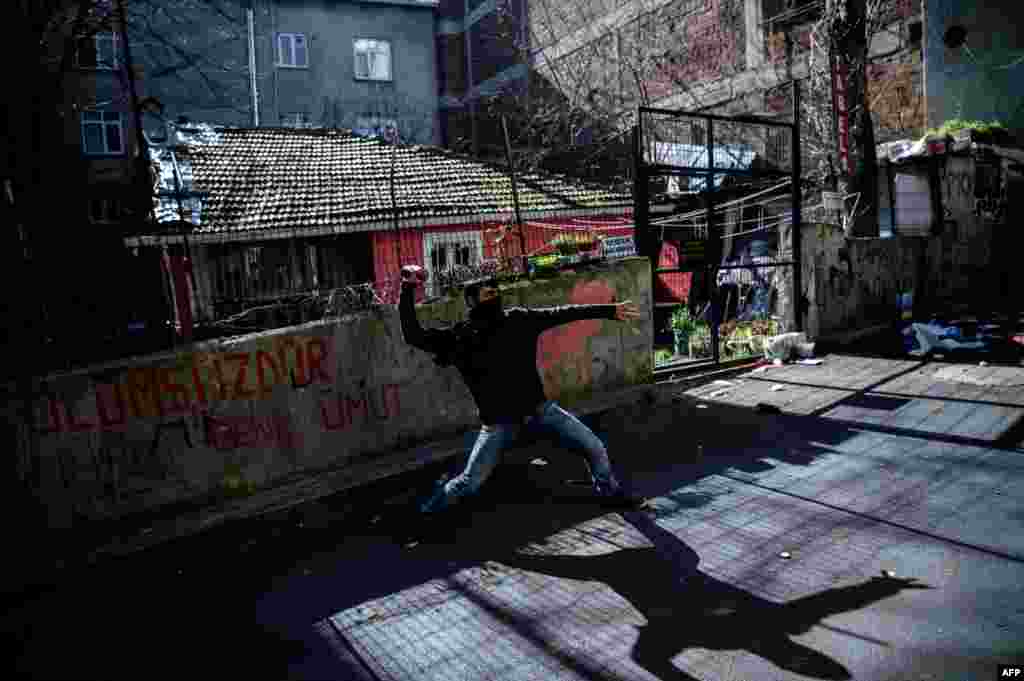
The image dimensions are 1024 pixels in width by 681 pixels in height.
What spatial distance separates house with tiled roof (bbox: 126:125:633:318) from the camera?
14.0 metres

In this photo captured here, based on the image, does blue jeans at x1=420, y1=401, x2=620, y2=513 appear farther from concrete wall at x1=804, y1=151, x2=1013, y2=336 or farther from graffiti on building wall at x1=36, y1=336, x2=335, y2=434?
concrete wall at x1=804, y1=151, x2=1013, y2=336

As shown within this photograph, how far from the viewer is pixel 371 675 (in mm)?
3012

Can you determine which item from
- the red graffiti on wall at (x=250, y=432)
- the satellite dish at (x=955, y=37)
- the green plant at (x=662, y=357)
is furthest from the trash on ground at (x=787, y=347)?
the satellite dish at (x=955, y=37)

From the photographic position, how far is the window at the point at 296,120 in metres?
26.9

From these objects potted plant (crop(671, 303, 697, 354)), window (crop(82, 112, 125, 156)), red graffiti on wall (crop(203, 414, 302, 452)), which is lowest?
red graffiti on wall (crop(203, 414, 302, 452))

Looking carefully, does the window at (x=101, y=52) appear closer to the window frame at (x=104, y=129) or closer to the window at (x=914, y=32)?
the window frame at (x=104, y=129)

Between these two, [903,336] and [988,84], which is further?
[988,84]

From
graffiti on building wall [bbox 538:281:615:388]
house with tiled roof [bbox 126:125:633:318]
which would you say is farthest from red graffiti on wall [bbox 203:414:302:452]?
house with tiled roof [bbox 126:125:633:318]

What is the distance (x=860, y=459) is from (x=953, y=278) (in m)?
10.4

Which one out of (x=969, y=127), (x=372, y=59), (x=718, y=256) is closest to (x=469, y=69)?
(x=372, y=59)

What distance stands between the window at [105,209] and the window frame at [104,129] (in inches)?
68.4

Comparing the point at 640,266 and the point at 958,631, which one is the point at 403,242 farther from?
the point at 958,631

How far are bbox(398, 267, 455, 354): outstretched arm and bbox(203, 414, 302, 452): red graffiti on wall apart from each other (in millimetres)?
1702

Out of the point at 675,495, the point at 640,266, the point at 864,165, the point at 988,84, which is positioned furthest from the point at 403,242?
the point at 988,84
